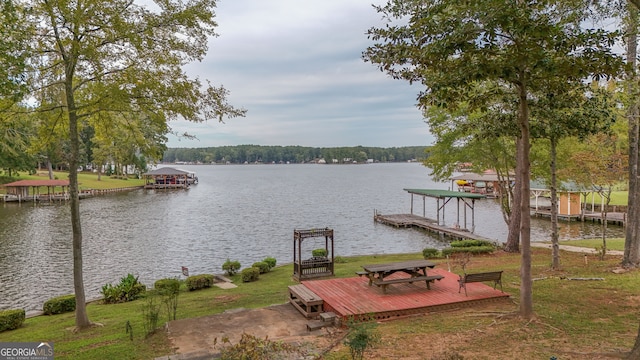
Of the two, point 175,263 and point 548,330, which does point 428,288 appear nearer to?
point 548,330

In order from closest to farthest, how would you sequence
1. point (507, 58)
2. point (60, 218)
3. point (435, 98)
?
point (507, 58), point (435, 98), point (60, 218)

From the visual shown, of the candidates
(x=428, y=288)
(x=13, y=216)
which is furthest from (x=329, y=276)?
(x=13, y=216)

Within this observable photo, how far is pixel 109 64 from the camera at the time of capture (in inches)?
417

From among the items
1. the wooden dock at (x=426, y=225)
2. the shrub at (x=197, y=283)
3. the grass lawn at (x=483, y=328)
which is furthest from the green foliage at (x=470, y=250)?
the shrub at (x=197, y=283)

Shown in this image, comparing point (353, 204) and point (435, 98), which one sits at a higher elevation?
point (435, 98)

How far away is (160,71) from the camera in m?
10.8

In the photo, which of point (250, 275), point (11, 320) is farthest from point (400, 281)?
point (11, 320)

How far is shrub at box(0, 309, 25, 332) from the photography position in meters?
12.1

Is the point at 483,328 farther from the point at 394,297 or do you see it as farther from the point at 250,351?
the point at 250,351

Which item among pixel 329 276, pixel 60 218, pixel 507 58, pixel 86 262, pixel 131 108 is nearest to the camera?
pixel 507 58

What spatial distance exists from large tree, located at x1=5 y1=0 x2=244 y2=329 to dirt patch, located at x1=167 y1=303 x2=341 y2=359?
3.69 metres

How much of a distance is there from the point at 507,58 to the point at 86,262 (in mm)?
25317

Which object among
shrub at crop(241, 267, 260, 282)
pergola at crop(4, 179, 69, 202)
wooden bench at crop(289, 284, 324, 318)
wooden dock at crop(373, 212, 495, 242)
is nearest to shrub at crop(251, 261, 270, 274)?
shrub at crop(241, 267, 260, 282)

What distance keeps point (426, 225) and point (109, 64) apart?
32.9 meters
